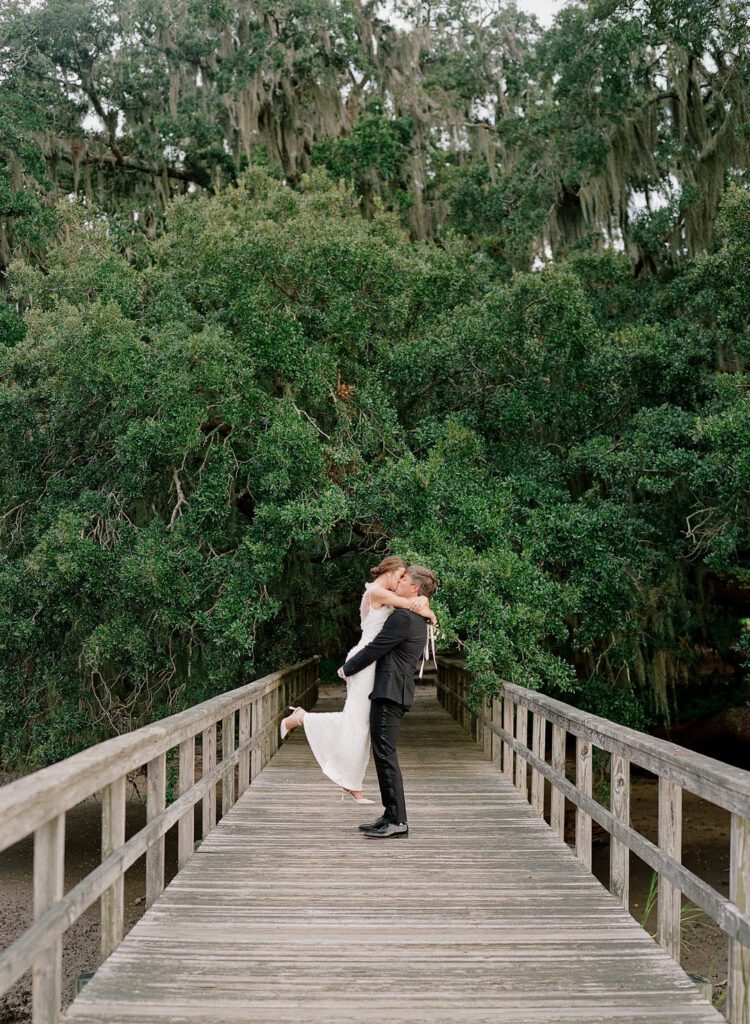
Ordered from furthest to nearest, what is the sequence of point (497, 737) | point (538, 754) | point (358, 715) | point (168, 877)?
point (168, 877) < point (497, 737) < point (538, 754) < point (358, 715)

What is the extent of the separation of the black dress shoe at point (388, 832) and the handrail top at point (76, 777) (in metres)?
1.55

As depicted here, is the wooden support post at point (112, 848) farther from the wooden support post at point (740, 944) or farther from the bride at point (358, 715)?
the bride at point (358, 715)

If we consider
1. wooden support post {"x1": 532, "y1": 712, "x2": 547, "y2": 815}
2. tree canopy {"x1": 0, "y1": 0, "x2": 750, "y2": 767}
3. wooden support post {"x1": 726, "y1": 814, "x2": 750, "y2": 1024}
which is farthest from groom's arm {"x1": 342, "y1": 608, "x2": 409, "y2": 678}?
tree canopy {"x1": 0, "y1": 0, "x2": 750, "y2": 767}

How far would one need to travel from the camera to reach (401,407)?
1398 centimetres

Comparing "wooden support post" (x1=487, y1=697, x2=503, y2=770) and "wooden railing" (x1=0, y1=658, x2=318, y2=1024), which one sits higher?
"wooden railing" (x1=0, y1=658, x2=318, y2=1024)

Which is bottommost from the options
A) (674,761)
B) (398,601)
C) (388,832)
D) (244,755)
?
(388,832)

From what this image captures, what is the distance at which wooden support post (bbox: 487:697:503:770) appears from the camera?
402 inches

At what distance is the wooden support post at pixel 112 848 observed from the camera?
154 inches

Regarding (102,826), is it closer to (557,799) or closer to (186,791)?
(186,791)

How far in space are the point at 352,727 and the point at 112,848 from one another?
299 cm

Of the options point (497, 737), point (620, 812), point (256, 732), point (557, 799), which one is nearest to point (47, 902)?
point (620, 812)

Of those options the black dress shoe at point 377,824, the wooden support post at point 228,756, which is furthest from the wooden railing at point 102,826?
the black dress shoe at point 377,824

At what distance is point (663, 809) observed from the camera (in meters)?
4.24

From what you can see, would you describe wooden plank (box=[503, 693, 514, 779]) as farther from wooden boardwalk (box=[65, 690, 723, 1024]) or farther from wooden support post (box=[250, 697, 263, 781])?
wooden support post (box=[250, 697, 263, 781])
